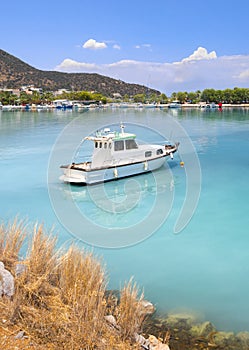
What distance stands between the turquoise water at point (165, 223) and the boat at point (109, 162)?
0.49 meters

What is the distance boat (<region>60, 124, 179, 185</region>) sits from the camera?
59.3 ft

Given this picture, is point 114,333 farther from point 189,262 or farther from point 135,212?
point 135,212

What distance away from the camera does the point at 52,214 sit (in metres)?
14.9

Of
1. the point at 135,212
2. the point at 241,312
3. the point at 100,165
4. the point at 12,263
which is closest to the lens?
the point at 12,263

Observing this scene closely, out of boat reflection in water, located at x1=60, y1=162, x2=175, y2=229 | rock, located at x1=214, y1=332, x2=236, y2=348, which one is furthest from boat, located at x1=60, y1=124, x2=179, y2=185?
rock, located at x1=214, y1=332, x2=236, y2=348

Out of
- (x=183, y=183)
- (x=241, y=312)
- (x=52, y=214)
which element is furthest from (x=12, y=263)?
(x=183, y=183)

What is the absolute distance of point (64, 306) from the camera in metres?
5.15

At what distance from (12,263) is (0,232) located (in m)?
0.89

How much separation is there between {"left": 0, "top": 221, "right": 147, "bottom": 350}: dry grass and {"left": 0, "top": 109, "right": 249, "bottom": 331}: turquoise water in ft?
8.92

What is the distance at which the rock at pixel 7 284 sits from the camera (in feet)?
17.9

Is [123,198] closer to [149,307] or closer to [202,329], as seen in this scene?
[149,307]

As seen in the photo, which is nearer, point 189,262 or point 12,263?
point 12,263

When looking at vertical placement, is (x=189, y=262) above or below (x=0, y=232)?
below

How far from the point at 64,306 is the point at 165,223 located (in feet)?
28.7
